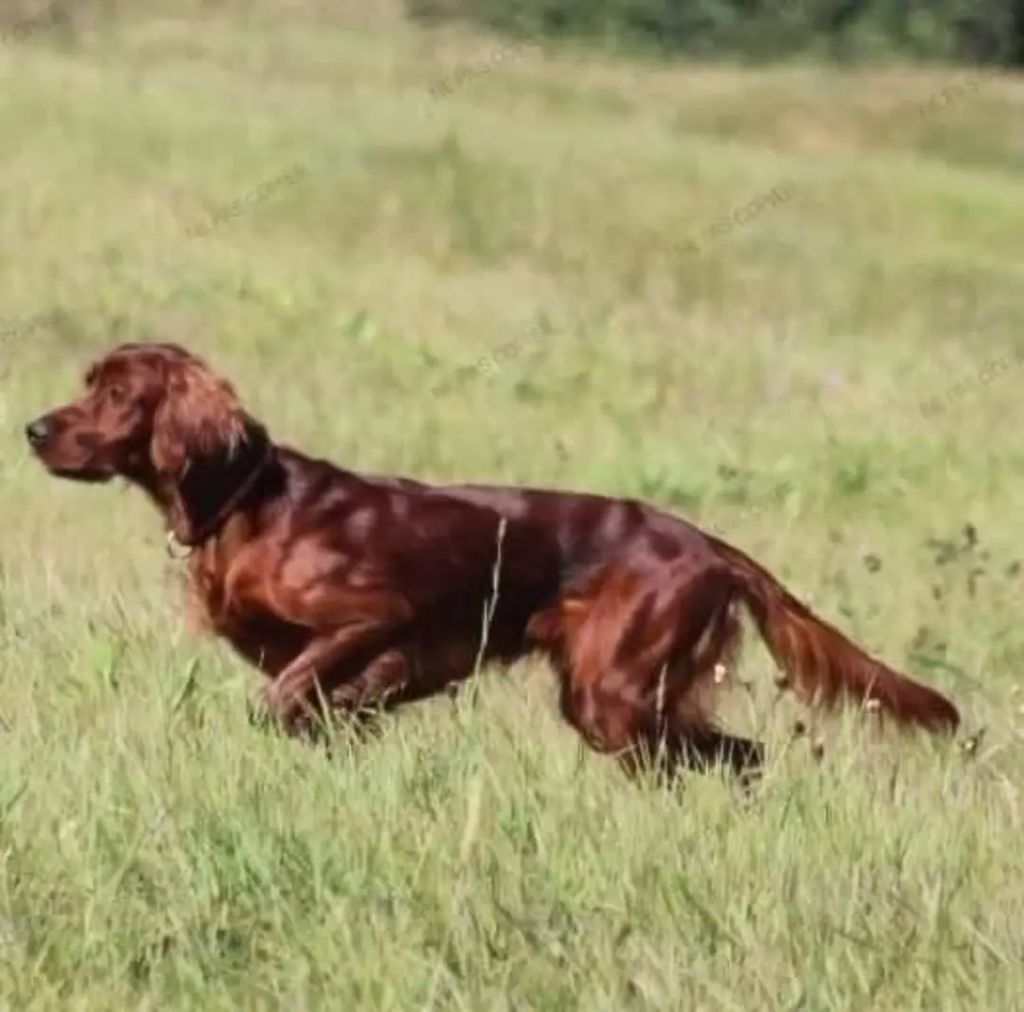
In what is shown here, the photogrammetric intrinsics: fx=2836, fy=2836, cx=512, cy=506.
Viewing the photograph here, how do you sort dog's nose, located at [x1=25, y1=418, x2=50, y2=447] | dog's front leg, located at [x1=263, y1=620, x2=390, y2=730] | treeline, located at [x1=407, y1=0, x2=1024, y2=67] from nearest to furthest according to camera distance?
dog's front leg, located at [x1=263, y1=620, x2=390, y2=730] < dog's nose, located at [x1=25, y1=418, x2=50, y2=447] < treeline, located at [x1=407, y1=0, x2=1024, y2=67]

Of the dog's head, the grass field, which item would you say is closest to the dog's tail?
the grass field

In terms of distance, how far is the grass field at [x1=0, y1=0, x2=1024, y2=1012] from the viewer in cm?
397

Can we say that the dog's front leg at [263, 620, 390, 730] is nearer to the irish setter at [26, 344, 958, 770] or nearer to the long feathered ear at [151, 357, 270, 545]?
the irish setter at [26, 344, 958, 770]

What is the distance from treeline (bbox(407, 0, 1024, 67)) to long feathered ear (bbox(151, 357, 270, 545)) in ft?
93.0

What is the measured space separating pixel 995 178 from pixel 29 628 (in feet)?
69.6

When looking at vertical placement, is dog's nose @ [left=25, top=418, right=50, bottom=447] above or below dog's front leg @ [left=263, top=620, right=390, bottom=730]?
above

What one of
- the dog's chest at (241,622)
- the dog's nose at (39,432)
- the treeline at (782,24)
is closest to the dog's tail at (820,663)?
the dog's chest at (241,622)

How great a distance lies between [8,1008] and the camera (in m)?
3.72

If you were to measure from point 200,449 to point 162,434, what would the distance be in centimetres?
10

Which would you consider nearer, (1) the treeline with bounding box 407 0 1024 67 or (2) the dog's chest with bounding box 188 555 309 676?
(2) the dog's chest with bounding box 188 555 309 676

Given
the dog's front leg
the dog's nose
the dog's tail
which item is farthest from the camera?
the dog's nose

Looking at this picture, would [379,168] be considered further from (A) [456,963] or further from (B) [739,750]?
(A) [456,963]

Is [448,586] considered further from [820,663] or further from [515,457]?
[515,457]

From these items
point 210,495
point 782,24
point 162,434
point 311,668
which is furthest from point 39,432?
point 782,24
